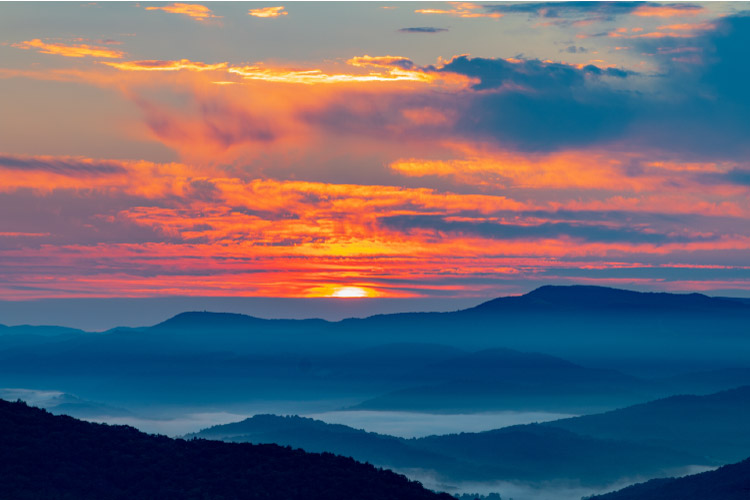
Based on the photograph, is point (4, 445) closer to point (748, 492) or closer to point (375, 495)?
point (375, 495)

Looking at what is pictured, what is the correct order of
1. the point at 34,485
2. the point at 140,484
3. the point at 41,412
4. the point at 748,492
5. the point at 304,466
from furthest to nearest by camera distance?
the point at 748,492 → the point at 41,412 → the point at 304,466 → the point at 140,484 → the point at 34,485

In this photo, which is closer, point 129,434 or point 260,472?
point 260,472

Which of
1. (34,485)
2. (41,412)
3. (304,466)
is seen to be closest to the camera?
(34,485)

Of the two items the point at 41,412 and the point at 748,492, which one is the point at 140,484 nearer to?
the point at 41,412

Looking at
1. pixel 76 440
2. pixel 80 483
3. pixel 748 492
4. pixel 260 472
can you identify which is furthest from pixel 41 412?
pixel 748 492

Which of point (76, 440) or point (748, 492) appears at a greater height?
point (76, 440)

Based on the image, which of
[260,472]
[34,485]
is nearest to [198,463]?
[260,472]
